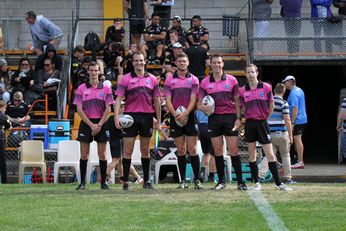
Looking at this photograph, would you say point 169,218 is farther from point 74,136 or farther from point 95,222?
point 74,136

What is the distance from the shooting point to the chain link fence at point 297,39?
24969 millimetres

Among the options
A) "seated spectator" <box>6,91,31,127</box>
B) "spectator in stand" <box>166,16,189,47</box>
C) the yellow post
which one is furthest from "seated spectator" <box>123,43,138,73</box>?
the yellow post

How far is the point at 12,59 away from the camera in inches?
1073

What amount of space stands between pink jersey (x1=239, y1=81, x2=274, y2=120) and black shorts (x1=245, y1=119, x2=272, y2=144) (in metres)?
0.08

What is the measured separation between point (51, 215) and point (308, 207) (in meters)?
3.33

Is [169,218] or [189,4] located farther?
[189,4]

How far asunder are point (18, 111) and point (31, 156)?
2.42 meters

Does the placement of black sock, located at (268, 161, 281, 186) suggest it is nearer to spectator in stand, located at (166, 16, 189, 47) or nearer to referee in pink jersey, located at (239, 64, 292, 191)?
referee in pink jersey, located at (239, 64, 292, 191)

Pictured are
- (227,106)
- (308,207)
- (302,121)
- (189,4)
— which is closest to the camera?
(308,207)

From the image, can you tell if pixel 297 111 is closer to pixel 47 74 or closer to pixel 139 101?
pixel 47 74

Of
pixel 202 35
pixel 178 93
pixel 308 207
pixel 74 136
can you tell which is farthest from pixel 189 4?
pixel 308 207

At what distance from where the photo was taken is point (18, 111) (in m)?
24.3

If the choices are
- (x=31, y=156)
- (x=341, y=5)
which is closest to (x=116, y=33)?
(x=31, y=156)

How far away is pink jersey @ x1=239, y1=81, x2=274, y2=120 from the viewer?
16.3 metres
